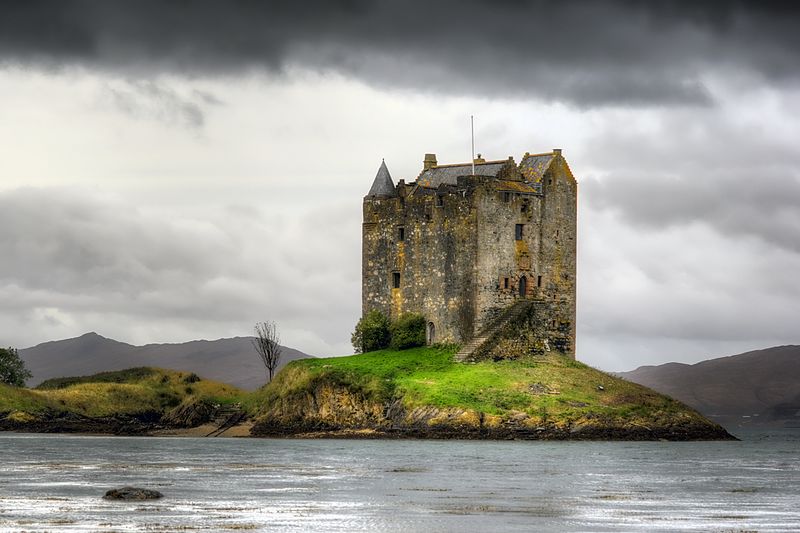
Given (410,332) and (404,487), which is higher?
(410,332)

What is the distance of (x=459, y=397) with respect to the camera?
82.0 m

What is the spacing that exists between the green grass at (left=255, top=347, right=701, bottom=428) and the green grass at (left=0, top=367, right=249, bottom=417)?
12309 mm

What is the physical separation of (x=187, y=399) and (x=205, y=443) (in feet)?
50.3

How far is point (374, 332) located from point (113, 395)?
20.4 meters

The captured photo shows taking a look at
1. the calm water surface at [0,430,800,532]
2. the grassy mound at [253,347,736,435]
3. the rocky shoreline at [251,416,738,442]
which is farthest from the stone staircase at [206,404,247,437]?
the calm water surface at [0,430,800,532]

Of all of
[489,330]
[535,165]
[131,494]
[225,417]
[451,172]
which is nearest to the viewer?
[131,494]

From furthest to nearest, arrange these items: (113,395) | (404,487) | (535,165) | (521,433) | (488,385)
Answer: (113,395), (535,165), (488,385), (521,433), (404,487)

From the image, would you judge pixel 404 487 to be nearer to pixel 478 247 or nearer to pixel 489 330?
pixel 489 330

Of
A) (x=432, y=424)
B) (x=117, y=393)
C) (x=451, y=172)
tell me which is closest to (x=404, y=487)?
(x=432, y=424)

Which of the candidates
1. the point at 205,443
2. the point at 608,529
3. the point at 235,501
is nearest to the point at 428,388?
the point at 205,443

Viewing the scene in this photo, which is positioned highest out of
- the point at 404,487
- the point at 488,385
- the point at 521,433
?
the point at 488,385

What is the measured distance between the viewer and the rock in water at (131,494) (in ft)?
141

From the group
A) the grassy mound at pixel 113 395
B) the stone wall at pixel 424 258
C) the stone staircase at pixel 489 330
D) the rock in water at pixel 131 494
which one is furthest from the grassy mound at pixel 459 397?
the rock in water at pixel 131 494

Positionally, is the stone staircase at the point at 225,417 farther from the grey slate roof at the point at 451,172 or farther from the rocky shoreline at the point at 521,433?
the grey slate roof at the point at 451,172
